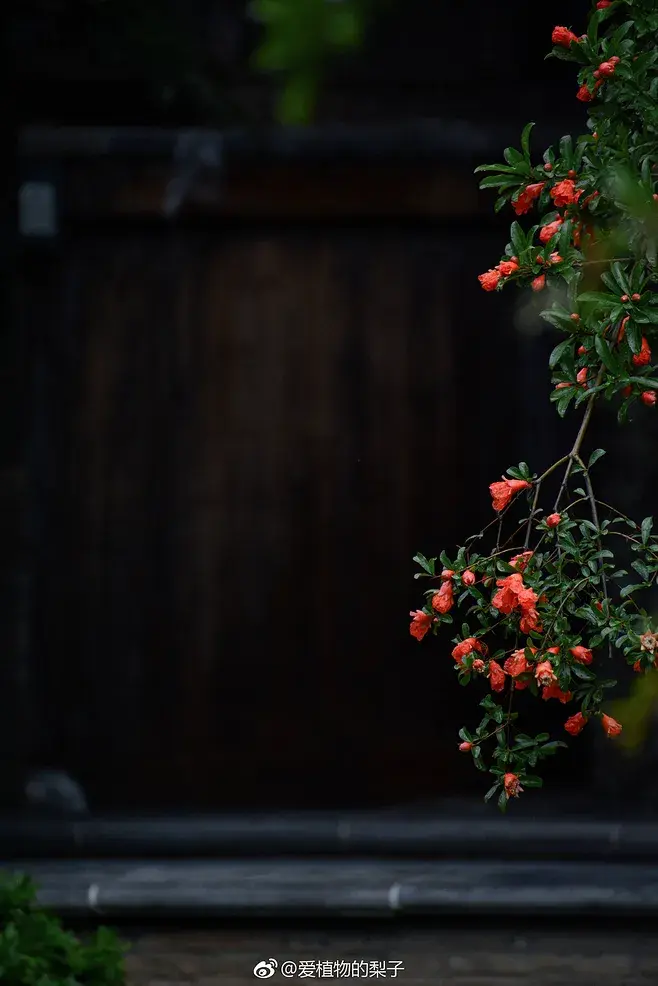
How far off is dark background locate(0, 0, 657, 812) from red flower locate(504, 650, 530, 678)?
83.0 inches

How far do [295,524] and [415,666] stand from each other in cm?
73

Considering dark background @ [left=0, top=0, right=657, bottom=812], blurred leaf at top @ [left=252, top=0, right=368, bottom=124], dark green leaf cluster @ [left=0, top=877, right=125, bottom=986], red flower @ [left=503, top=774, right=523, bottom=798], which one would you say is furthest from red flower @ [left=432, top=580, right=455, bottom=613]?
dark background @ [left=0, top=0, right=657, bottom=812]

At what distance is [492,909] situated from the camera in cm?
410

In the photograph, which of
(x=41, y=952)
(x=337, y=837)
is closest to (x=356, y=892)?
(x=337, y=837)

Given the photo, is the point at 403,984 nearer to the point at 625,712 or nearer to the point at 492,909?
the point at 492,909

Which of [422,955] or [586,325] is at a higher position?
[586,325]

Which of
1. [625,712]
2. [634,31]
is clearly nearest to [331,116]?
[634,31]

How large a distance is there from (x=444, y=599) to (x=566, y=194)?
85 cm

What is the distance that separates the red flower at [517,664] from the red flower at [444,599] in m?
0.17

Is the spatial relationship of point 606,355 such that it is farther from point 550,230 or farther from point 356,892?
point 356,892

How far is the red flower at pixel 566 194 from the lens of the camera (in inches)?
89.6

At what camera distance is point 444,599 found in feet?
7.57

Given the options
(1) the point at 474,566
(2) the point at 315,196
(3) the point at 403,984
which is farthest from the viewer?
(2) the point at 315,196

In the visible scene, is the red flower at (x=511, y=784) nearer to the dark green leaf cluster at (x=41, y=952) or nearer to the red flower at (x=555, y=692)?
the red flower at (x=555, y=692)
